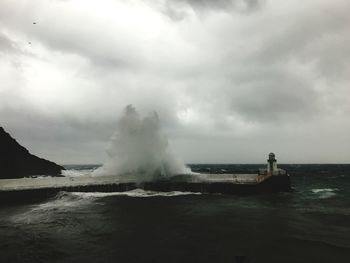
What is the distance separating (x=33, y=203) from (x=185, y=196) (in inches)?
499

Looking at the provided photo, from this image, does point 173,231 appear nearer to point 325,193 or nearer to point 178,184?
point 178,184

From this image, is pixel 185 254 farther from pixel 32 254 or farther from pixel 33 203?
pixel 33 203

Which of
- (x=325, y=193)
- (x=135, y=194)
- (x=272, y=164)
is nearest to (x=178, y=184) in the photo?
(x=135, y=194)

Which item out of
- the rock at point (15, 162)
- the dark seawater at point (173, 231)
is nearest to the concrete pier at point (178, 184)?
the dark seawater at point (173, 231)

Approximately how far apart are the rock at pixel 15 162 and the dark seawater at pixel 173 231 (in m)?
32.3

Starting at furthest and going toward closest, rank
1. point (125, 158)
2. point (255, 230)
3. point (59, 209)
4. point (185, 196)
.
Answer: point (125, 158)
point (185, 196)
point (59, 209)
point (255, 230)

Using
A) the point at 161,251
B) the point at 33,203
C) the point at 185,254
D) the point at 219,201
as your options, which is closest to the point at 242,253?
the point at 185,254

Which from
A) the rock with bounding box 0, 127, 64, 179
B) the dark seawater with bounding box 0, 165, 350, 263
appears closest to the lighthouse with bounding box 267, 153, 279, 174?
the dark seawater with bounding box 0, 165, 350, 263

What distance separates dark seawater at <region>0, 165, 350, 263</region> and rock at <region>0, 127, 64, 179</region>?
32261mm

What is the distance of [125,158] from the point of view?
39.6 m

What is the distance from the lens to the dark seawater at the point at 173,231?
12820 mm

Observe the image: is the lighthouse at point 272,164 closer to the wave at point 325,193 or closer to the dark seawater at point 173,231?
the wave at point 325,193

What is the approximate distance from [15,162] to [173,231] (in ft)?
182

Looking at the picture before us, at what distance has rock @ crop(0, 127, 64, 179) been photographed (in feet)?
181
